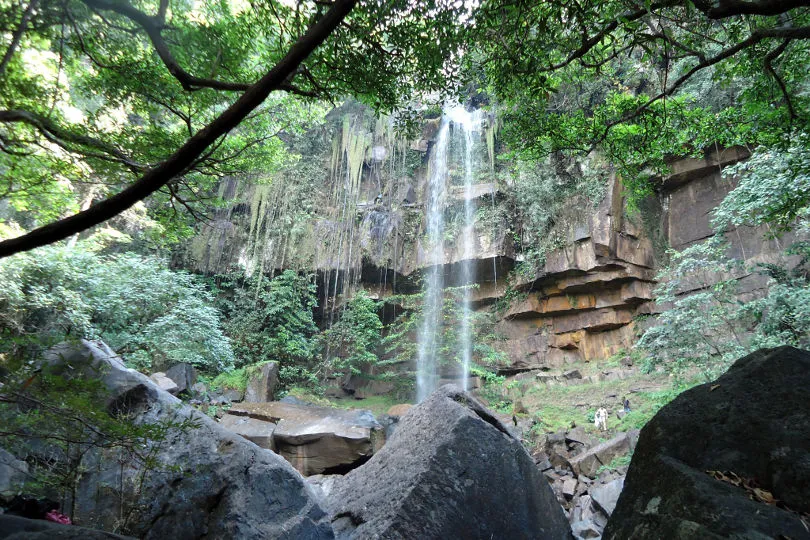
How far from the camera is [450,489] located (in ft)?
11.2

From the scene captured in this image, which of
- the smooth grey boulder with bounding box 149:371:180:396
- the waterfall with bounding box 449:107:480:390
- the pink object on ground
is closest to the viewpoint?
the pink object on ground

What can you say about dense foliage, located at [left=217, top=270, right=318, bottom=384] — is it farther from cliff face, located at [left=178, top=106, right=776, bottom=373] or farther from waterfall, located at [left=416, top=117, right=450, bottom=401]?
waterfall, located at [left=416, top=117, right=450, bottom=401]

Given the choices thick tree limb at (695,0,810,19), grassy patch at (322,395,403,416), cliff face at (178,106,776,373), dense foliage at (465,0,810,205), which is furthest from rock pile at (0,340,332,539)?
cliff face at (178,106,776,373)

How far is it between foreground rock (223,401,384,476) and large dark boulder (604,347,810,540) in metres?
5.59

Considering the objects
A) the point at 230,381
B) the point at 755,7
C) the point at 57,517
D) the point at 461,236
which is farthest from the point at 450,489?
the point at 461,236

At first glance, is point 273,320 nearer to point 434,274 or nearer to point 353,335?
point 353,335

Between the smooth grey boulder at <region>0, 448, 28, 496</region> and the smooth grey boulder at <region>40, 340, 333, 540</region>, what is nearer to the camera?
the smooth grey boulder at <region>0, 448, 28, 496</region>

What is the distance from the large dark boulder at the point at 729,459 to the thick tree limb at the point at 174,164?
2752 millimetres

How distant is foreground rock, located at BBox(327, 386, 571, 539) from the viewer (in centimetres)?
329

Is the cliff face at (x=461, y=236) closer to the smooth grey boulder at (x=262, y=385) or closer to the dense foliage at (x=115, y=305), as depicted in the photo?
the smooth grey boulder at (x=262, y=385)

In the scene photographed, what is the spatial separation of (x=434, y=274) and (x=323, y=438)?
34.6ft

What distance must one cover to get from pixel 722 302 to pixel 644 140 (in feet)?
15.3

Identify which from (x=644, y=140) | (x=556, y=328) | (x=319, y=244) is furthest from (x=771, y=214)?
(x=319, y=244)

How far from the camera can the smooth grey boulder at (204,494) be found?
11.0ft
